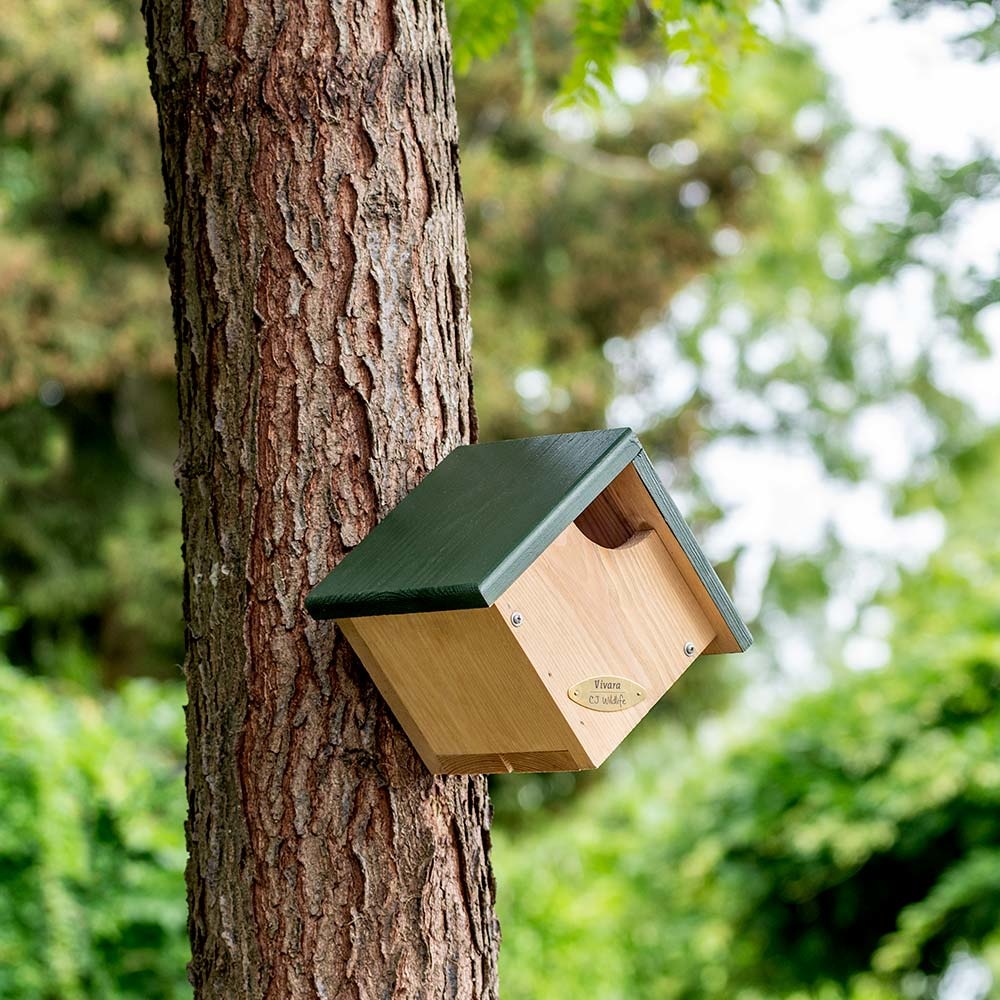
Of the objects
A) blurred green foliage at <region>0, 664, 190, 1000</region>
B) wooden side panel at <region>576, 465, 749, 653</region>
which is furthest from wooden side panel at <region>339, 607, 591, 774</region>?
blurred green foliage at <region>0, 664, 190, 1000</region>

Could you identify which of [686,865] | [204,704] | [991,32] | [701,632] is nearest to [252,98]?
[204,704]

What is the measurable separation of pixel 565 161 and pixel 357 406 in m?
7.77

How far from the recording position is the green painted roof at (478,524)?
133 centimetres

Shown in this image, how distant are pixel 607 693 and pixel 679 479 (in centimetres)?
904

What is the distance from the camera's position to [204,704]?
1.52 metres

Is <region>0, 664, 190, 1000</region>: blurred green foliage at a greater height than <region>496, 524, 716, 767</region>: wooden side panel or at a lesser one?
Result: greater

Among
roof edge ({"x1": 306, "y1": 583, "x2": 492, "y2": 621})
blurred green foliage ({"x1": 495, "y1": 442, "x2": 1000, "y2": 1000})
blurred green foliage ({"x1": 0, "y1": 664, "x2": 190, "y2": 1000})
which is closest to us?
roof edge ({"x1": 306, "y1": 583, "x2": 492, "y2": 621})

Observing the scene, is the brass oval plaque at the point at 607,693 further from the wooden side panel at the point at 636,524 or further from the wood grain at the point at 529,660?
the wooden side panel at the point at 636,524

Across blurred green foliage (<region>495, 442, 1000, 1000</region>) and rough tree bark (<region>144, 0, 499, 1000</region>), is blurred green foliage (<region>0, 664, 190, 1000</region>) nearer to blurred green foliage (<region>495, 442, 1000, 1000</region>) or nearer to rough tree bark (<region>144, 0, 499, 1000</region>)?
blurred green foliage (<region>495, 442, 1000, 1000</region>)

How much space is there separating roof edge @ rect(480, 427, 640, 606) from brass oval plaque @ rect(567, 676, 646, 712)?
7.5 inches

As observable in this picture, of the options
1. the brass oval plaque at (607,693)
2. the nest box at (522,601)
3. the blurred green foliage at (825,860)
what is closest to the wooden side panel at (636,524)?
the nest box at (522,601)

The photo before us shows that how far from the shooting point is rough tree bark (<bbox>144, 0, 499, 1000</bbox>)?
4.73ft

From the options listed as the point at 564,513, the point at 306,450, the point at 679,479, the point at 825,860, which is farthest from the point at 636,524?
the point at 679,479

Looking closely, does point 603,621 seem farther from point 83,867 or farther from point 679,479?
point 679,479
